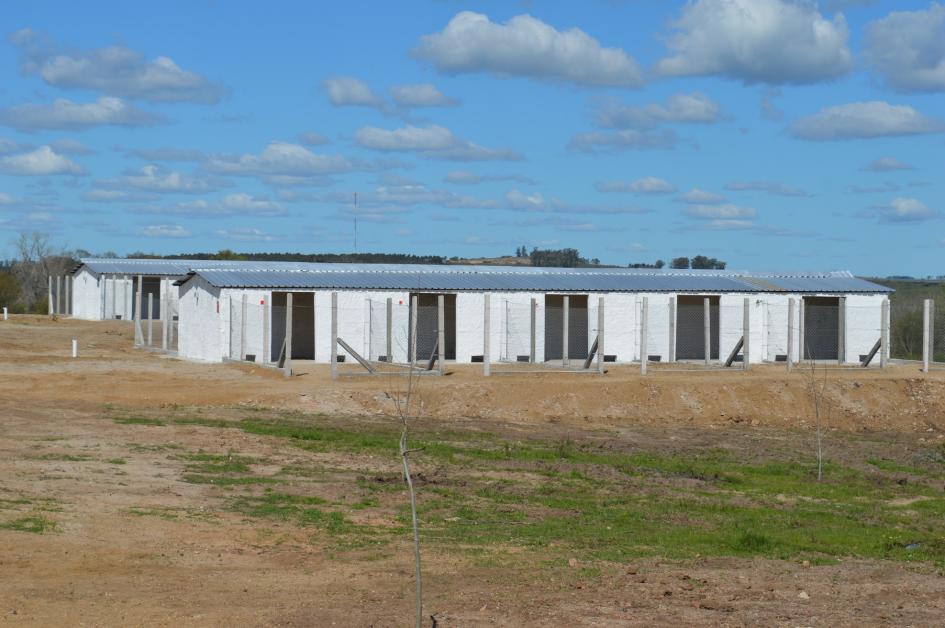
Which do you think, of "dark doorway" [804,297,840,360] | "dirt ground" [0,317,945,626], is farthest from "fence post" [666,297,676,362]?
"dirt ground" [0,317,945,626]

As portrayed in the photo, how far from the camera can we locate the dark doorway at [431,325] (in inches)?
1423

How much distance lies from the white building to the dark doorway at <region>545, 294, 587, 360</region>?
0.04 m

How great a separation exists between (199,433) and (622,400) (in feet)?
39.2

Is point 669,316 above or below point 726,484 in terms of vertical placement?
above

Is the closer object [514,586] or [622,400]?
[514,586]

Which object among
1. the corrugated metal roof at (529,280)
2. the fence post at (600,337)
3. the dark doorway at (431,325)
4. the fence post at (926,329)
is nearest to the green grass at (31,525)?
the dark doorway at (431,325)

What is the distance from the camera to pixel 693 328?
142 ft

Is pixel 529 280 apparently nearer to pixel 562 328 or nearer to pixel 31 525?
pixel 562 328

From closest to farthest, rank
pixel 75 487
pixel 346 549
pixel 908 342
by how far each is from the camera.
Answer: pixel 346 549 < pixel 75 487 < pixel 908 342

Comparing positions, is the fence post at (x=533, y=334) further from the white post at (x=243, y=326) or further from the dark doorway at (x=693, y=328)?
the white post at (x=243, y=326)

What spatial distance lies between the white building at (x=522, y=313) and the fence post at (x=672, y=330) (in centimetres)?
6

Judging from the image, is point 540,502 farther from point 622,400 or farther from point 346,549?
point 622,400

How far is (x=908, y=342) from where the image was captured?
2138 inches

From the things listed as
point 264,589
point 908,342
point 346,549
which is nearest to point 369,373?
point 346,549
